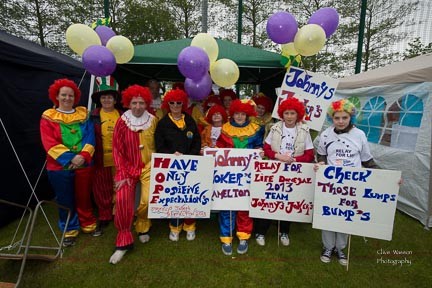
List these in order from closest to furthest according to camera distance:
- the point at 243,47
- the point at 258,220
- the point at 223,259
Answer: the point at 223,259 < the point at 258,220 < the point at 243,47

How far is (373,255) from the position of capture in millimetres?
3115

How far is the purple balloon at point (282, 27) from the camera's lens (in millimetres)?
3205

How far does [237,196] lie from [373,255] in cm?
173

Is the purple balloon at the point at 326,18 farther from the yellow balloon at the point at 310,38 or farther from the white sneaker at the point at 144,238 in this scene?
the white sneaker at the point at 144,238

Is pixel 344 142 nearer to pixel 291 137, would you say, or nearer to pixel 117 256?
pixel 291 137

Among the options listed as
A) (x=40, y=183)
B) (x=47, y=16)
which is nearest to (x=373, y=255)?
(x=40, y=183)

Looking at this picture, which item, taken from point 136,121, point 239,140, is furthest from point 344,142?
point 136,121

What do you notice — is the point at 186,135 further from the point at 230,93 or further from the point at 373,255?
the point at 373,255

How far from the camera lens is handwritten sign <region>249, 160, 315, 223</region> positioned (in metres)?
2.99

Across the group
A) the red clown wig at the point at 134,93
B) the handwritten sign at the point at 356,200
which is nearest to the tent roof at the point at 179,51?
the red clown wig at the point at 134,93

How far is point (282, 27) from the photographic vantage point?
3.23 metres

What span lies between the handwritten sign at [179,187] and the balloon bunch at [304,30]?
1757 mm

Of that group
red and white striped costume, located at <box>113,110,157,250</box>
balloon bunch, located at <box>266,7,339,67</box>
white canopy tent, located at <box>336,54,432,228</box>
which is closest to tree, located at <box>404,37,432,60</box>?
white canopy tent, located at <box>336,54,432,228</box>

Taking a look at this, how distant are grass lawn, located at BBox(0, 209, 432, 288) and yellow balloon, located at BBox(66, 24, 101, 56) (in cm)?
241
